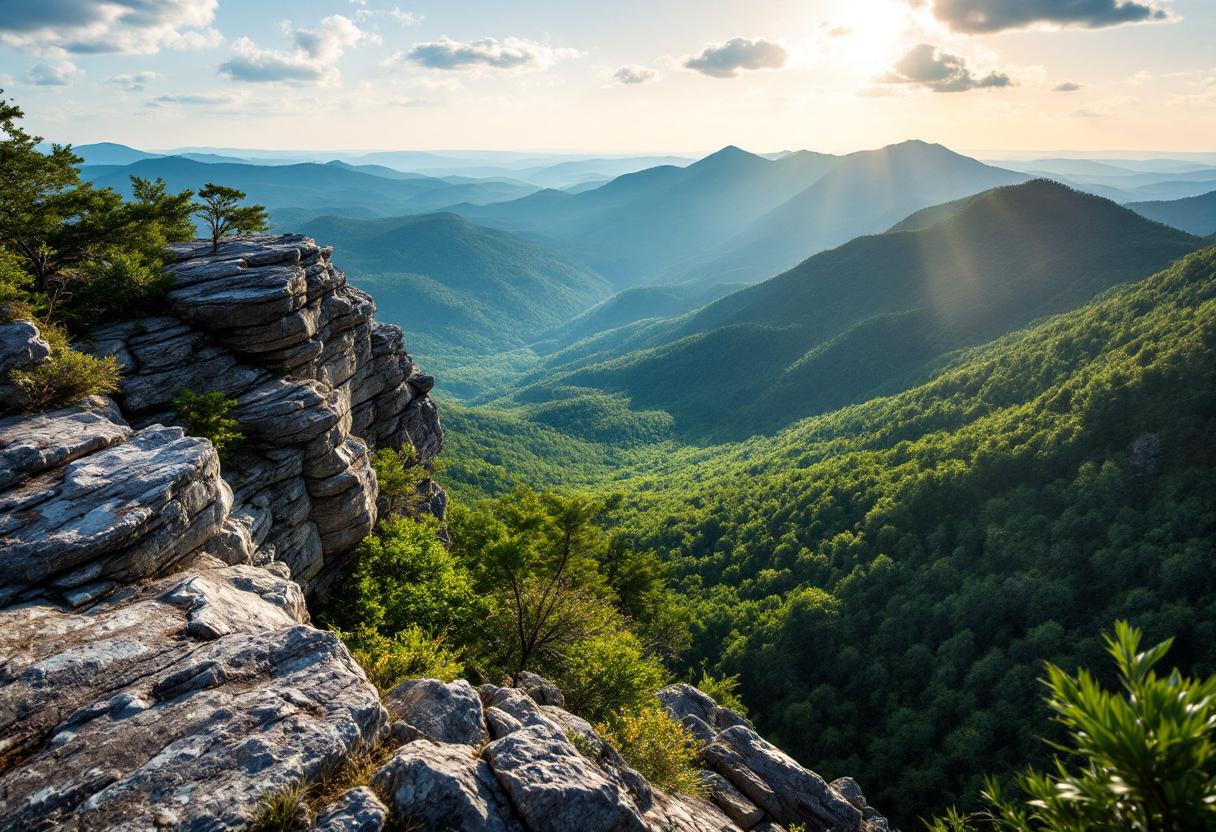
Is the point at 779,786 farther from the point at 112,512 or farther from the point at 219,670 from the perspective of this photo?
the point at 112,512

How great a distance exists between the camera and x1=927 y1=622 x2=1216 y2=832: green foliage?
767 cm

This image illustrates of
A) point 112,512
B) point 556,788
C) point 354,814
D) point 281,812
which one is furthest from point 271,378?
point 556,788

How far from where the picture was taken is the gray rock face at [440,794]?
12430 mm

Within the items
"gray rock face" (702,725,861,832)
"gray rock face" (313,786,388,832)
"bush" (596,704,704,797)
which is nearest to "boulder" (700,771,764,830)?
"gray rock face" (702,725,861,832)

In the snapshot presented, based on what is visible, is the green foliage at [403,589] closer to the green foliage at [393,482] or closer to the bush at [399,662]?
the green foliage at [393,482]

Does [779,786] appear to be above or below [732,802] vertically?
below

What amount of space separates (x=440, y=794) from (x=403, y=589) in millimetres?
20516

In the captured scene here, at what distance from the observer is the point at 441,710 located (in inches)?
639

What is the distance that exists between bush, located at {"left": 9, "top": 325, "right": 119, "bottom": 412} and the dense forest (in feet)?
196

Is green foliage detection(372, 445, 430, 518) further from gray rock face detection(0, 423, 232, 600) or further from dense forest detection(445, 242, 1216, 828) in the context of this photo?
dense forest detection(445, 242, 1216, 828)

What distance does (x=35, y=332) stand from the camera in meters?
22.8

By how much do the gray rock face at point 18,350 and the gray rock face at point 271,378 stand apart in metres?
3.55

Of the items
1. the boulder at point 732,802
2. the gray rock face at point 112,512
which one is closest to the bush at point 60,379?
the gray rock face at point 112,512

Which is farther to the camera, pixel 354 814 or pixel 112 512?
pixel 112 512
